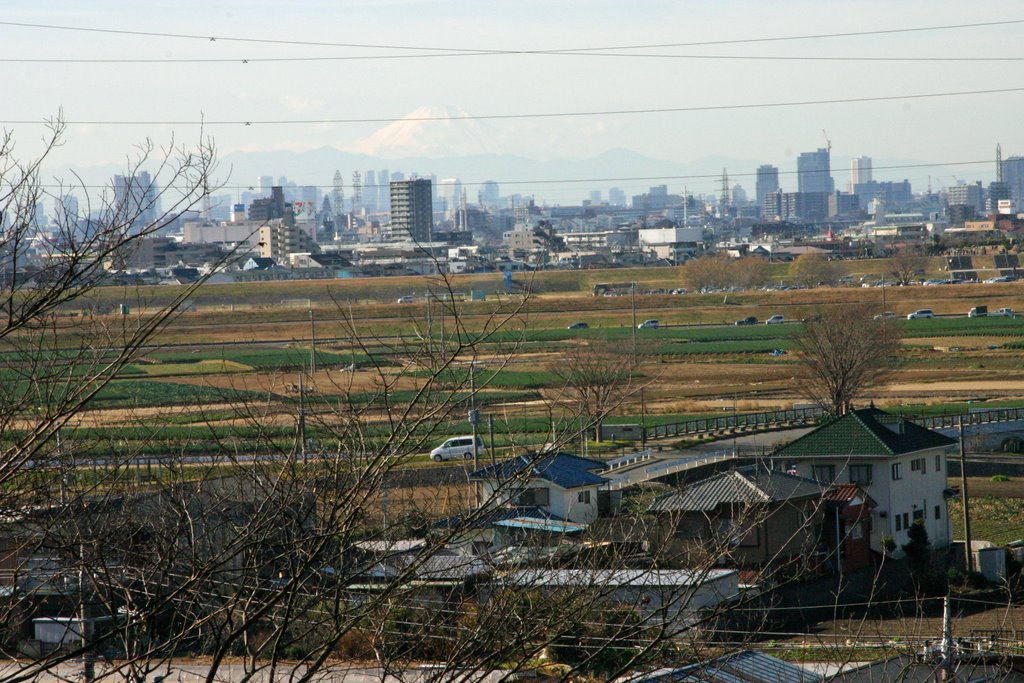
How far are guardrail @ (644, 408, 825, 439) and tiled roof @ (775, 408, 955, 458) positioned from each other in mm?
5971

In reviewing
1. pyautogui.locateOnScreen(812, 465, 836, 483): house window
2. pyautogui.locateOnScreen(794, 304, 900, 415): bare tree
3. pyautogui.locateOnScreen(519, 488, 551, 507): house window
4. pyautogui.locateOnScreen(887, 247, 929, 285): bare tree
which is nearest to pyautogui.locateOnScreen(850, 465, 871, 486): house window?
pyautogui.locateOnScreen(812, 465, 836, 483): house window

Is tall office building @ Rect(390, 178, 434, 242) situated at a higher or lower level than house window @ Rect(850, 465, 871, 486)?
higher

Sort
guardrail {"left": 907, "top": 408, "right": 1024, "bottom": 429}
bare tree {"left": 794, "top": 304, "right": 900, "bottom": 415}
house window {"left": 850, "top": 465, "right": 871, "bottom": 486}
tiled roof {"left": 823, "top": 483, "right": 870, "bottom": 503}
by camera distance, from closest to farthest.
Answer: tiled roof {"left": 823, "top": 483, "right": 870, "bottom": 503} → house window {"left": 850, "top": 465, "right": 871, "bottom": 486} → guardrail {"left": 907, "top": 408, "right": 1024, "bottom": 429} → bare tree {"left": 794, "top": 304, "right": 900, "bottom": 415}

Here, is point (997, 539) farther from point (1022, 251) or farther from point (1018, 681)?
point (1022, 251)

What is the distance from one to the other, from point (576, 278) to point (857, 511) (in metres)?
46.6

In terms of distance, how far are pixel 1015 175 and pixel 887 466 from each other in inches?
7781

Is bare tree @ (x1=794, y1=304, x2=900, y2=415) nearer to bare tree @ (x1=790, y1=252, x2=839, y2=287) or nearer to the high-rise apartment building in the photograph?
bare tree @ (x1=790, y1=252, x2=839, y2=287)

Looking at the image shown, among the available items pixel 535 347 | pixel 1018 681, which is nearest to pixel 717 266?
pixel 535 347

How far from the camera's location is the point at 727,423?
76.5 feet

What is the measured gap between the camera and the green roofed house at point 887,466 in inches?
608

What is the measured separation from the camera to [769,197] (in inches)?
6885

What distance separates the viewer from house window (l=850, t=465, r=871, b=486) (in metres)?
15.6

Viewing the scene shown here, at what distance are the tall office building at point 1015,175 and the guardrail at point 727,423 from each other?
16758 cm

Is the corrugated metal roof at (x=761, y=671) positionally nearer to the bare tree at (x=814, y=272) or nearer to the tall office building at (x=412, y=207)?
the bare tree at (x=814, y=272)
